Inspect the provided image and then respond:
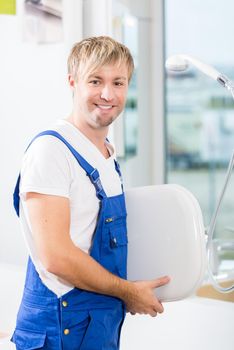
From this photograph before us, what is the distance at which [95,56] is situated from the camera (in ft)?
5.08

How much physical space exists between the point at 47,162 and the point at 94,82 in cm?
24

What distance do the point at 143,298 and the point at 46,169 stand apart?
0.40m

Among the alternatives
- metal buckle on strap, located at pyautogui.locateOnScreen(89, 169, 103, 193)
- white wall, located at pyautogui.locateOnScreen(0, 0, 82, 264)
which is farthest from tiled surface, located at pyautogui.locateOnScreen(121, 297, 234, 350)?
metal buckle on strap, located at pyautogui.locateOnScreen(89, 169, 103, 193)

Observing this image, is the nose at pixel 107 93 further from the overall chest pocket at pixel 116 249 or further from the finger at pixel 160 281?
the finger at pixel 160 281

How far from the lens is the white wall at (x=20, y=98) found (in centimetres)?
277

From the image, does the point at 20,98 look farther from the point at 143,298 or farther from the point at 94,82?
the point at 143,298

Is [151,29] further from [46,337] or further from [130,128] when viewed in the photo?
[46,337]

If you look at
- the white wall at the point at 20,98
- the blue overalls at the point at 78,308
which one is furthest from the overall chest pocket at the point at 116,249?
the white wall at the point at 20,98

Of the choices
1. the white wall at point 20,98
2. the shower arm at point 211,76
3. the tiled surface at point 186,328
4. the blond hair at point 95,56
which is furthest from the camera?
the white wall at point 20,98

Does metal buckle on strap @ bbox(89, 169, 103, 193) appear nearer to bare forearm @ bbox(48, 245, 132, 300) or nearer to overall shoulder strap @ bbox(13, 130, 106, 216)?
overall shoulder strap @ bbox(13, 130, 106, 216)

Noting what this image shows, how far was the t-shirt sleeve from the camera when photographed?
1441mm

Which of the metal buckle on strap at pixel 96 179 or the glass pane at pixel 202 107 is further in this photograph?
the glass pane at pixel 202 107

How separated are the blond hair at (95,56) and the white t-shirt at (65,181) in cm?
13

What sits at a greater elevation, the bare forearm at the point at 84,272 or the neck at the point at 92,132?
the neck at the point at 92,132
